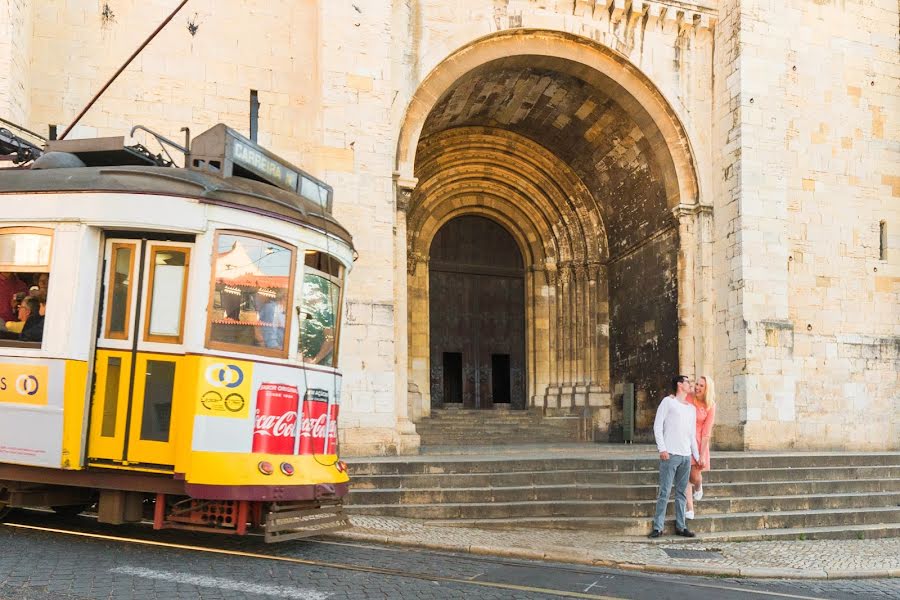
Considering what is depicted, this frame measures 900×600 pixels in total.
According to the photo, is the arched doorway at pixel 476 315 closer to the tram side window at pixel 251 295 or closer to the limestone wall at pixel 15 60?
the limestone wall at pixel 15 60

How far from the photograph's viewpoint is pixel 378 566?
20.0 feet

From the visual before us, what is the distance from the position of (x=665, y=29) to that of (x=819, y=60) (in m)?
2.77

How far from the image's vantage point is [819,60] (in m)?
14.5

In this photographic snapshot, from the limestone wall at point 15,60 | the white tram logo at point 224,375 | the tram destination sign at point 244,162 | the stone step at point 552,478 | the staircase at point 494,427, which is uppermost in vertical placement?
the limestone wall at point 15,60

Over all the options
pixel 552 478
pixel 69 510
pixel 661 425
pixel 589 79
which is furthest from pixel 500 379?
pixel 69 510

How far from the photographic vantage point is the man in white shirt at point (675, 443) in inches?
318

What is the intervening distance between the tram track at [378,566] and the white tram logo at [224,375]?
125 cm

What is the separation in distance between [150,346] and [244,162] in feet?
5.40

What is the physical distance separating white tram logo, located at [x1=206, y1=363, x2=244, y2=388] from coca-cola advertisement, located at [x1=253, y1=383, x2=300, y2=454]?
0.19 m

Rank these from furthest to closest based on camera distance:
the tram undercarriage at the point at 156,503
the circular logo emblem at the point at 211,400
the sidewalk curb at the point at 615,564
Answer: the sidewalk curb at the point at 615,564, the tram undercarriage at the point at 156,503, the circular logo emblem at the point at 211,400

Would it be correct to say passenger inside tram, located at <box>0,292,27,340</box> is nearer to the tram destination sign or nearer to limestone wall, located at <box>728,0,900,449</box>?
the tram destination sign

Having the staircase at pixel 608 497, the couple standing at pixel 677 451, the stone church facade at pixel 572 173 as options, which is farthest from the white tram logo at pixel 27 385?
the couple standing at pixel 677 451

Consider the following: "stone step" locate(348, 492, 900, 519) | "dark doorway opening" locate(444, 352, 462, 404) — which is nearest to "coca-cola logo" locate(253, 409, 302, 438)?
"stone step" locate(348, 492, 900, 519)

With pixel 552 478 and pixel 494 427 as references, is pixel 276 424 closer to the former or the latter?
pixel 552 478
